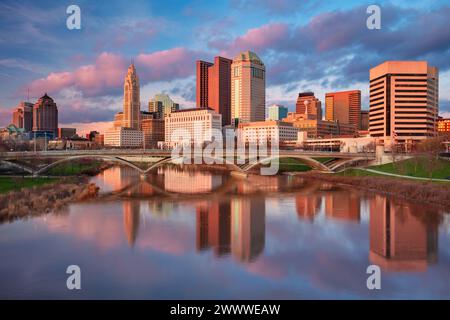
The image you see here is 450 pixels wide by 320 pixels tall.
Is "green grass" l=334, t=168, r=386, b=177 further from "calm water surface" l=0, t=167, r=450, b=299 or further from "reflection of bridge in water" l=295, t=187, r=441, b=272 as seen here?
"calm water surface" l=0, t=167, r=450, b=299

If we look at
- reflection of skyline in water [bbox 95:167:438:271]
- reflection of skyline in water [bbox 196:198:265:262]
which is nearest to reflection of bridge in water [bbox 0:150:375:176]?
reflection of skyline in water [bbox 95:167:438:271]

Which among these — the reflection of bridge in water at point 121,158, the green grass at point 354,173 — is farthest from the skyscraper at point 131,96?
the green grass at point 354,173

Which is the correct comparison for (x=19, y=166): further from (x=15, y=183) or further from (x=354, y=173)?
(x=354, y=173)

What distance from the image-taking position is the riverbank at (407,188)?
31.2m

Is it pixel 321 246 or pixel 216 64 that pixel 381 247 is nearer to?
pixel 321 246

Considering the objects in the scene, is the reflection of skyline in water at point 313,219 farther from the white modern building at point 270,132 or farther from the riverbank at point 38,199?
the white modern building at point 270,132

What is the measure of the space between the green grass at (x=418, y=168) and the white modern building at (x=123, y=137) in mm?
135711

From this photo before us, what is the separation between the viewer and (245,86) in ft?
627

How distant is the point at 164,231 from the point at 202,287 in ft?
30.8

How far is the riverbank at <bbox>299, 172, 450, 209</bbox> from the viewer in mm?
31172

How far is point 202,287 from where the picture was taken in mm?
14062

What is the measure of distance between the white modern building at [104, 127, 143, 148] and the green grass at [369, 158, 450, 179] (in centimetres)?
13571
